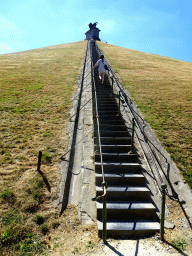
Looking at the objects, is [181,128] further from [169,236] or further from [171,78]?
[171,78]

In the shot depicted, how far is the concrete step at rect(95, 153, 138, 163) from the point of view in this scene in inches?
250

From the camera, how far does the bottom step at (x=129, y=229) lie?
4.21 m

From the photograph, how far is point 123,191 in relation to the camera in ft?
16.8

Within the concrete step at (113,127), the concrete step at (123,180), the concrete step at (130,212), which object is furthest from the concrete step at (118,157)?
the concrete step at (113,127)

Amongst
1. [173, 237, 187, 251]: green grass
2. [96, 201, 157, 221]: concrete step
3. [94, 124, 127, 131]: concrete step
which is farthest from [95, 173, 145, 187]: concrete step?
[94, 124, 127, 131]: concrete step

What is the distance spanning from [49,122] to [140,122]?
4.08m

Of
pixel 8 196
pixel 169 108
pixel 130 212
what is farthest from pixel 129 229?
pixel 169 108

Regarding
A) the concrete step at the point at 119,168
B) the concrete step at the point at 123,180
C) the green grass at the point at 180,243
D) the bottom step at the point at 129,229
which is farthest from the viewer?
the concrete step at the point at 119,168

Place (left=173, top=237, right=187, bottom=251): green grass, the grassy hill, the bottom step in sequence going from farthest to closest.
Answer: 1. the bottom step
2. the grassy hill
3. (left=173, top=237, right=187, bottom=251): green grass

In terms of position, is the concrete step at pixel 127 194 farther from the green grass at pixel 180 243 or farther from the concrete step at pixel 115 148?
the concrete step at pixel 115 148

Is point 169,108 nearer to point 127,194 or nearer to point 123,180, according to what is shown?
point 123,180

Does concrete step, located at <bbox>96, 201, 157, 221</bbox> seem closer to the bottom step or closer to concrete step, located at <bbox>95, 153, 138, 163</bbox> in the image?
the bottom step

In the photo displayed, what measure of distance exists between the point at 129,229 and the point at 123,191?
102 cm

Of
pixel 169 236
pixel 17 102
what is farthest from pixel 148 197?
pixel 17 102
